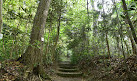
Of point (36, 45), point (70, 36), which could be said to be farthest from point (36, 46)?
point (70, 36)

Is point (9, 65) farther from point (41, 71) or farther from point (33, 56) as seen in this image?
point (41, 71)

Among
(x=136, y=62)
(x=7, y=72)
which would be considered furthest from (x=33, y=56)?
(x=136, y=62)

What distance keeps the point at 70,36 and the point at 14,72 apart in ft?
24.0

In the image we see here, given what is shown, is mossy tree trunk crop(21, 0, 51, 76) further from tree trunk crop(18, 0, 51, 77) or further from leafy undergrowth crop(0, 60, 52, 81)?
A: leafy undergrowth crop(0, 60, 52, 81)

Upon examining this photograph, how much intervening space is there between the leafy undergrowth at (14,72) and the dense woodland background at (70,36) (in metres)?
0.04

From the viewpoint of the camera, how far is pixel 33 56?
369 centimetres

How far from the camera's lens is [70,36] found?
9945 millimetres

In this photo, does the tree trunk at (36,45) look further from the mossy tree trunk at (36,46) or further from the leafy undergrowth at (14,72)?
the leafy undergrowth at (14,72)

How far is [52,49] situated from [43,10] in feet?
12.5

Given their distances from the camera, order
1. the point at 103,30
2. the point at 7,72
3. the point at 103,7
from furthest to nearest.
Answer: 1. the point at 103,7
2. the point at 103,30
3. the point at 7,72

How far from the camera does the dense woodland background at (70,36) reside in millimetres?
3072

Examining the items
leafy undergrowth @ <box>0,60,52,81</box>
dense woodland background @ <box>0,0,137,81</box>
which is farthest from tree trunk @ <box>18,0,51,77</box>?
leafy undergrowth @ <box>0,60,52,81</box>

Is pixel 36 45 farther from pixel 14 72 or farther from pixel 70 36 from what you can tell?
pixel 70 36

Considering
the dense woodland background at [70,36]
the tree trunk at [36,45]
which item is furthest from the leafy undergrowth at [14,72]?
the tree trunk at [36,45]
